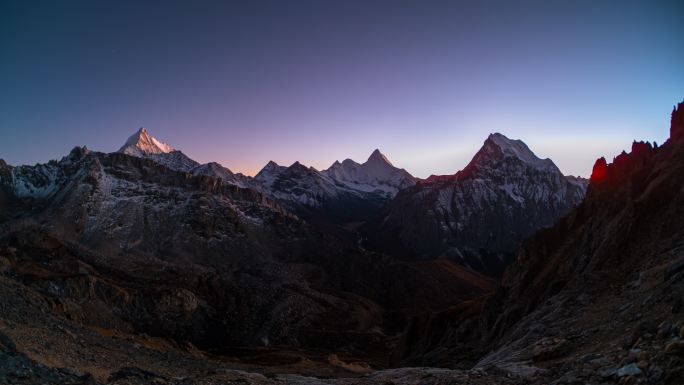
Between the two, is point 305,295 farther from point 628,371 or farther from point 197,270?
point 628,371

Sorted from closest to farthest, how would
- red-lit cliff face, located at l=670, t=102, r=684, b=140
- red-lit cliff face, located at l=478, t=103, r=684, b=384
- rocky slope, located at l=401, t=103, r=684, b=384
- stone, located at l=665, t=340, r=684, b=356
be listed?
1. stone, located at l=665, t=340, r=684, b=356
2. rocky slope, located at l=401, t=103, r=684, b=384
3. red-lit cliff face, located at l=478, t=103, r=684, b=384
4. red-lit cliff face, located at l=670, t=102, r=684, b=140

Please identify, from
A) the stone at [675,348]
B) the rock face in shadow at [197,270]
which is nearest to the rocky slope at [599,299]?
the stone at [675,348]

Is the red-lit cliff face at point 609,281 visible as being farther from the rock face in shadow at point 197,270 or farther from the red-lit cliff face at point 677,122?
the rock face in shadow at point 197,270

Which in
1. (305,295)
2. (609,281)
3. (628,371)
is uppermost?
(609,281)

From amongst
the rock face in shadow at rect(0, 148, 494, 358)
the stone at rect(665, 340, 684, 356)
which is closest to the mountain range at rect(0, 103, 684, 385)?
the stone at rect(665, 340, 684, 356)

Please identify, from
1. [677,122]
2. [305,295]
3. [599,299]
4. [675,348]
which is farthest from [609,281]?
[305,295]

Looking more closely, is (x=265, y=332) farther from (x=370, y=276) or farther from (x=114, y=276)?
(x=370, y=276)

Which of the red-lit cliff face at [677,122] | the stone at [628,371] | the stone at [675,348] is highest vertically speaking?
the red-lit cliff face at [677,122]

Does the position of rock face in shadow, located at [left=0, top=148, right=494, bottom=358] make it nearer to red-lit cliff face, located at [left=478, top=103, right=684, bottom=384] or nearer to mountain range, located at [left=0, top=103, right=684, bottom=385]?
mountain range, located at [left=0, top=103, right=684, bottom=385]

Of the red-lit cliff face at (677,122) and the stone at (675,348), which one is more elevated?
the red-lit cliff face at (677,122)

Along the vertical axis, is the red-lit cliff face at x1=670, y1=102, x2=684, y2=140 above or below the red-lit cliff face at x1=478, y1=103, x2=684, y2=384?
above

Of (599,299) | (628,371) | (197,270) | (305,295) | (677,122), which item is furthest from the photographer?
(197,270)

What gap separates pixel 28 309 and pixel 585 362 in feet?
97.4

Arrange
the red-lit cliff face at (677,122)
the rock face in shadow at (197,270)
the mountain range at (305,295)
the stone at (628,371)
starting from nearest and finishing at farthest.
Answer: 1. the stone at (628,371)
2. the mountain range at (305,295)
3. the red-lit cliff face at (677,122)
4. the rock face in shadow at (197,270)
